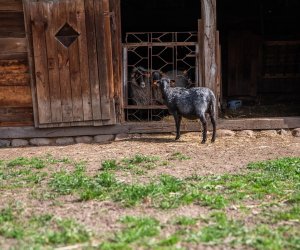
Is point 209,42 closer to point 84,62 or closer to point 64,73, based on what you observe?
point 84,62

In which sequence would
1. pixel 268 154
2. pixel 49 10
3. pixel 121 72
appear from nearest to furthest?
pixel 268 154
pixel 49 10
pixel 121 72

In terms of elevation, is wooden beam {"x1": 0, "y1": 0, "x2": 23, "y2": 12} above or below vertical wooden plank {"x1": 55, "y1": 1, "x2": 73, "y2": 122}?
above

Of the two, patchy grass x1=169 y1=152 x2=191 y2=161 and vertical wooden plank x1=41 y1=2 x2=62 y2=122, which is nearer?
patchy grass x1=169 y1=152 x2=191 y2=161

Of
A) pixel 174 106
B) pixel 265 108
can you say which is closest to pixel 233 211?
pixel 174 106

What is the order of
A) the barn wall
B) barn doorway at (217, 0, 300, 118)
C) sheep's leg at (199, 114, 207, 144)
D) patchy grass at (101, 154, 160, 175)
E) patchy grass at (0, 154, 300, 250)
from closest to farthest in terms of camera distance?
patchy grass at (0, 154, 300, 250)
patchy grass at (101, 154, 160, 175)
sheep's leg at (199, 114, 207, 144)
the barn wall
barn doorway at (217, 0, 300, 118)

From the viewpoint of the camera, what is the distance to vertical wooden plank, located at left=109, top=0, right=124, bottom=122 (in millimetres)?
9211

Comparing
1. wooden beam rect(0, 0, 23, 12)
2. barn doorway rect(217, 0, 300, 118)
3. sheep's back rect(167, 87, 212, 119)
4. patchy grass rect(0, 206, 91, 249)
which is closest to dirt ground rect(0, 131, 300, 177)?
Result: sheep's back rect(167, 87, 212, 119)

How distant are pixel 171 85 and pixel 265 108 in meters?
3.25

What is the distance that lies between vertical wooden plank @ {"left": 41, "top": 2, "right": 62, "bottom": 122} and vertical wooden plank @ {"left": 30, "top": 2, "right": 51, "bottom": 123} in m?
0.08

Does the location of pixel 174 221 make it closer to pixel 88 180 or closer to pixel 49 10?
pixel 88 180

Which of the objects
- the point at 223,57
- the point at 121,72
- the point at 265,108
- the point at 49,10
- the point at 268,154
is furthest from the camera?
the point at 223,57

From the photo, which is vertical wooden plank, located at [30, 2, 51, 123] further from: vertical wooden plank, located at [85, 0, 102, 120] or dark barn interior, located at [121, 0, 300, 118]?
dark barn interior, located at [121, 0, 300, 118]

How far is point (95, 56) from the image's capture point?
9.13 m

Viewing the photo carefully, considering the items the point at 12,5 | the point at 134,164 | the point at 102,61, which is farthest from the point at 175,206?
the point at 12,5
